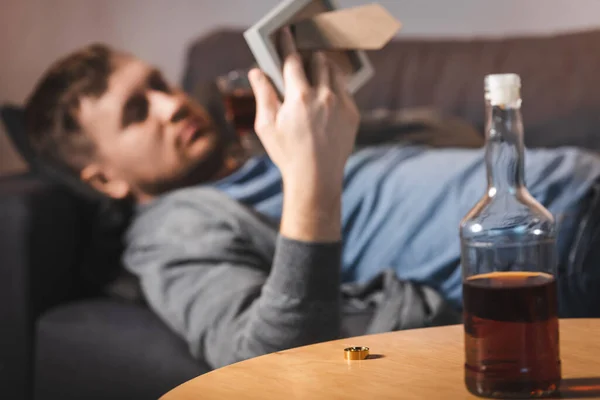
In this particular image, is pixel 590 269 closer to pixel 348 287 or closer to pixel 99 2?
pixel 348 287

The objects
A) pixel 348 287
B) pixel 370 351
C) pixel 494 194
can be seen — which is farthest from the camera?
pixel 348 287

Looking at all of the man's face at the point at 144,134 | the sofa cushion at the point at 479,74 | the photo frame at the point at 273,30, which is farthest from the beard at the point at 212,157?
the photo frame at the point at 273,30

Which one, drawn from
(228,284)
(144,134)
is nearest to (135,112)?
(144,134)

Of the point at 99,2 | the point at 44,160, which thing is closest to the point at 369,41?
the point at 44,160

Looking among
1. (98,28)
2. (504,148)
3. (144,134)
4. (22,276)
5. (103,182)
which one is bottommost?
(22,276)

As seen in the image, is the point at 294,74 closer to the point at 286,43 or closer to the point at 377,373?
the point at 286,43

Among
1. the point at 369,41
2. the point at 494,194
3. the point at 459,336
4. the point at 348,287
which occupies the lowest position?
the point at 348,287

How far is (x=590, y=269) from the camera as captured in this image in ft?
4.50

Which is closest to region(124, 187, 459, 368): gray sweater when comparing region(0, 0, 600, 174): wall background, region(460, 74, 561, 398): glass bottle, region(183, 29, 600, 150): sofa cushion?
region(460, 74, 561, 398): glass bottle

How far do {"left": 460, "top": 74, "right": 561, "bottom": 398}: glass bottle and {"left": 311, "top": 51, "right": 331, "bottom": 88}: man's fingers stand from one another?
1.42 feet

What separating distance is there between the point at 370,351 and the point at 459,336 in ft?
0.34

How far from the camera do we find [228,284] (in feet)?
4.44

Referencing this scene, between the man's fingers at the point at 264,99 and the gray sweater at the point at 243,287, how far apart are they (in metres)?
0.15

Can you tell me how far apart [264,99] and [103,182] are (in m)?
0.94
